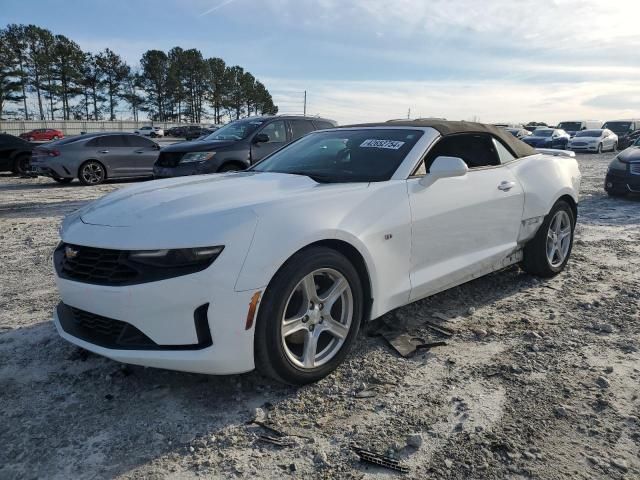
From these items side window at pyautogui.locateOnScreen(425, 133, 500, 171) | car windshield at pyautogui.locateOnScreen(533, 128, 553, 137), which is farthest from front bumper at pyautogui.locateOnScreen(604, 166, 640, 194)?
car windshield at pyautogui.locateOnScreen(533, 128, 553, 137)

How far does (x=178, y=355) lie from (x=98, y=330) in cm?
56

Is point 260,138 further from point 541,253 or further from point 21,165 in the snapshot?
point 21,165

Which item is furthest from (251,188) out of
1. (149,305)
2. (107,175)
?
(107,175)

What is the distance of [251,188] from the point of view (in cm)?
324

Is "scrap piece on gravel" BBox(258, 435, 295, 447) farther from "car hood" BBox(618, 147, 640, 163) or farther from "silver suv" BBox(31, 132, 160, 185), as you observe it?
"silver suv" BBox(31, 132, 160, 185)

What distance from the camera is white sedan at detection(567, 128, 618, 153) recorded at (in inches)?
1125

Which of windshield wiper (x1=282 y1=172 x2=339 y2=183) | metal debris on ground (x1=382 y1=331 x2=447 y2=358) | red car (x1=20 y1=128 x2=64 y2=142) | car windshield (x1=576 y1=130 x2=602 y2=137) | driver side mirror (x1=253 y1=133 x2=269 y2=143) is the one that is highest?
car windshield (x1=576 y1=130 x2=602 y2=137)

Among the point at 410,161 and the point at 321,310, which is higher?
the point at 410,161

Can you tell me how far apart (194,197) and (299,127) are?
758 centimetres

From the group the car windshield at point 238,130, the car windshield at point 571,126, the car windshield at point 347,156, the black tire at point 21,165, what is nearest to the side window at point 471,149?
the car windshield at point 347,156

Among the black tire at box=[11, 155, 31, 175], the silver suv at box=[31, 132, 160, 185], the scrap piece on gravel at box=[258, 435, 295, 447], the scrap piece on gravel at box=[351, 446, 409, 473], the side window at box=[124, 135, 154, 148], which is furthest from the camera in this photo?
the black tire at box=[11, 155, 31, 175]

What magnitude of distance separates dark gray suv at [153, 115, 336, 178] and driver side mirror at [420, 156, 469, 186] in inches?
236

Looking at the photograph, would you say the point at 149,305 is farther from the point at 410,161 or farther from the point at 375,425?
the point at 410,161

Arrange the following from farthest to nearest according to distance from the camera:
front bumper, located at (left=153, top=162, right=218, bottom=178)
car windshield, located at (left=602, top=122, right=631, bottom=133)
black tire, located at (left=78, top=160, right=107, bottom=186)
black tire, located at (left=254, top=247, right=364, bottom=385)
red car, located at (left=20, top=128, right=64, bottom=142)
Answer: red car, located at (left=20, top=128, right=64, bottom=142) → car windshield, located at (left=602, top=122, right=631, bottom=133) → black tire, located at (left=78, top=160, right=107, bottom=186) → front bumper, located at (left=153, top=162, right=218, bottom=178) → black tire, located at (left=254, top=247, right=364, bottom=385)
